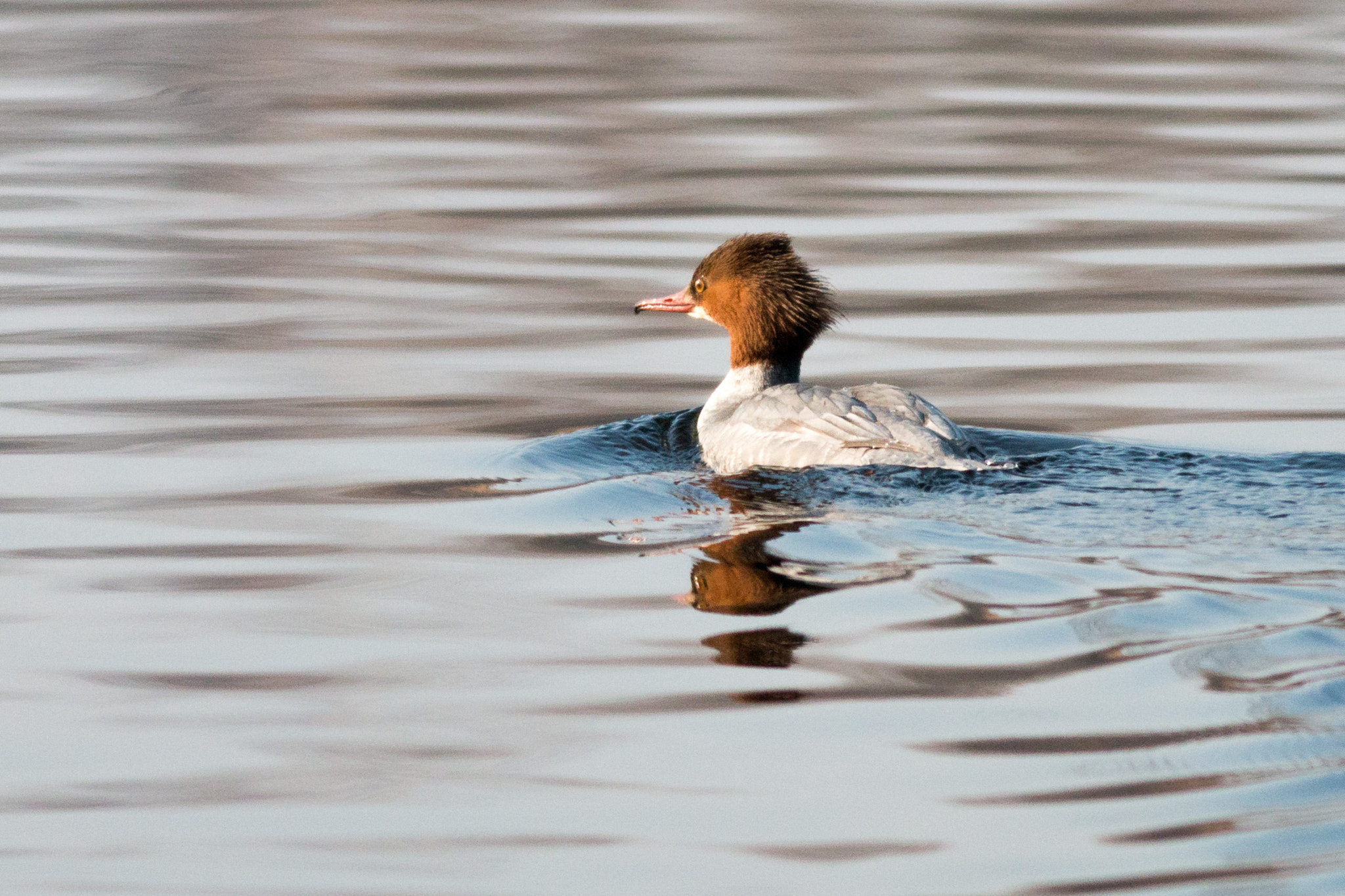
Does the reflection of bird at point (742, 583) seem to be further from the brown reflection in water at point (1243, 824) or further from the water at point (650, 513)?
the brown reflection in water at point (1243, 824)

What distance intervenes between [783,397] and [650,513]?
42.5 inches

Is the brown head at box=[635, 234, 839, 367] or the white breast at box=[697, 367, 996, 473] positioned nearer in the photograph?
the white breast at box=[697, 367, 996, 473]

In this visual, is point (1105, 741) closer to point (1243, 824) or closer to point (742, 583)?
point (1243, 824)

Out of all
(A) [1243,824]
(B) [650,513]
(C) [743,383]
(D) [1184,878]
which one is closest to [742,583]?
(B) [650,513]

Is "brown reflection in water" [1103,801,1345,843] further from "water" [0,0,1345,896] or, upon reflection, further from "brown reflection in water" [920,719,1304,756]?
"brown reflection in water" [920,719,1304,756]

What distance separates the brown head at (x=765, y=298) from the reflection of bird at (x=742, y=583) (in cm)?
218

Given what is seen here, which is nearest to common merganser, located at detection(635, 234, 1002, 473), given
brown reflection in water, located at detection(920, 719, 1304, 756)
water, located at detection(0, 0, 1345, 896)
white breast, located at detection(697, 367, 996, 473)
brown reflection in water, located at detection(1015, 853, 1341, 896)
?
white breast, located at detection(697, 367, 996, 473)

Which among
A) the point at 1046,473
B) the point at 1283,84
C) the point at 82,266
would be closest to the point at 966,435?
the point at 1046,473

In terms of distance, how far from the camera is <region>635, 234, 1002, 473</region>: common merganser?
736 cm

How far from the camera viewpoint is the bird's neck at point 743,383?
818cm

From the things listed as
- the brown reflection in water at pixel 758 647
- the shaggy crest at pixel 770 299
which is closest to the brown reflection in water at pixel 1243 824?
the brown reflection in water at pixel 758 647

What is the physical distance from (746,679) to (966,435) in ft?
9.81

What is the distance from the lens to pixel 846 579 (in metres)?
5.86

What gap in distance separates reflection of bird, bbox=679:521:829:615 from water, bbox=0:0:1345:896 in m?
0.02
